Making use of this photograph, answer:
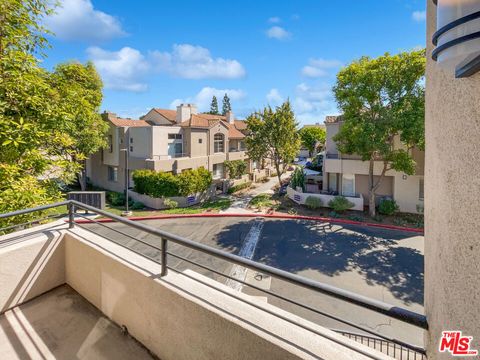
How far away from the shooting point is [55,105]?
221 inches

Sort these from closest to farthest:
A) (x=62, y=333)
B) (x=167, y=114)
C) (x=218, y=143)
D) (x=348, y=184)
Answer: (x=62, y=333), (x=348, y=184), (x=167, y=114), (x=218, y=143)

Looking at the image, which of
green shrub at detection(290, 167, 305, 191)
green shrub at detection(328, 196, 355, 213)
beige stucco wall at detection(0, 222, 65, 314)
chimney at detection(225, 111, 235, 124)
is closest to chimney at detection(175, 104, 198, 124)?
chimney at detection(225, 111, 235, 124)

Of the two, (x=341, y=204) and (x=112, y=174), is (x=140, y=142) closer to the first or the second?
(x=112, y=174)

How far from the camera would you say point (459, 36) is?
1.05 meters

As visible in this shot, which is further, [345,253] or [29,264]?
[345,253]

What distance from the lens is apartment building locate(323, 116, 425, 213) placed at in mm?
17391

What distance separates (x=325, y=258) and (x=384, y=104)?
9713 millimetres

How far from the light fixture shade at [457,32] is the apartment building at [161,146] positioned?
69.9ft

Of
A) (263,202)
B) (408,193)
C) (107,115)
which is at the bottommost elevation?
(263,202)

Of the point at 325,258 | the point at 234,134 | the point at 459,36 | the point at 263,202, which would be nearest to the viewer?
the point at 459,36

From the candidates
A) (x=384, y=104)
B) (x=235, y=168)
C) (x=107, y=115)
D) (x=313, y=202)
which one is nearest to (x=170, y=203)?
(x=235, y=168)

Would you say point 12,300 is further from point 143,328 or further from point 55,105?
point 55,105

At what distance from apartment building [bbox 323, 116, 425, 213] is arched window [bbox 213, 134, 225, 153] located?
11.5 metres

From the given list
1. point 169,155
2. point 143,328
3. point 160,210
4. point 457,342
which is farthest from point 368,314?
point 169,155
